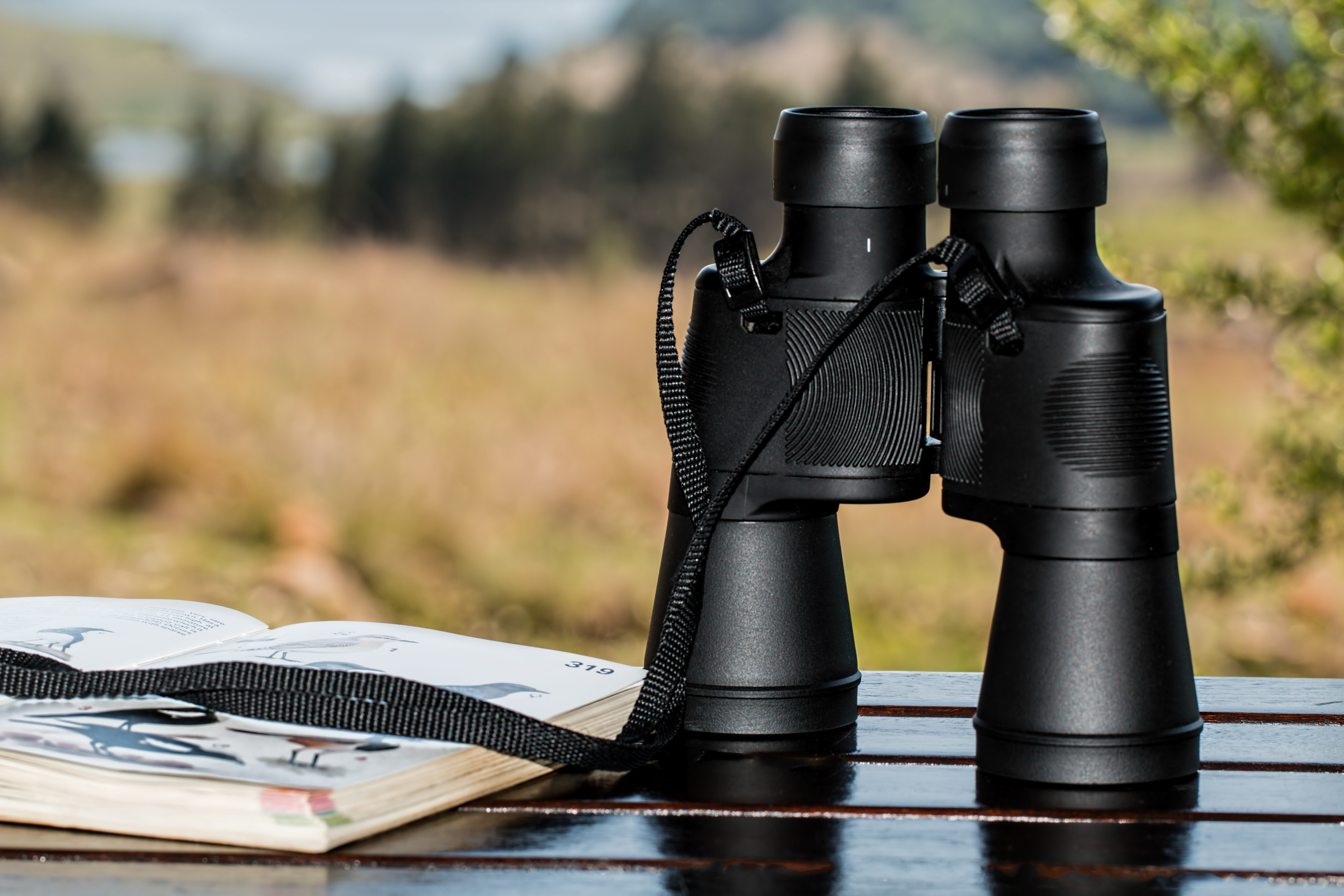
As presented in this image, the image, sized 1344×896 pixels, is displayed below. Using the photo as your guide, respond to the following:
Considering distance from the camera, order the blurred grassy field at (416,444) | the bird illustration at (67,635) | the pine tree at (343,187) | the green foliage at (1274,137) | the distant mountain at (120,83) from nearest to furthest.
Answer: the bird illustration at (67,635), the green foliage at (1274,137), the blurred grassy field at (416,444), the pine tree at (343,187), the distant mountain at (120,83)

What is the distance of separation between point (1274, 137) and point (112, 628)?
6.46 feet

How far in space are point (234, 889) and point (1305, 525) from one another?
2013 mm

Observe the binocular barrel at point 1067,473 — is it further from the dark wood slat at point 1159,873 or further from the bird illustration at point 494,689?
the bird illustration at point 494,689

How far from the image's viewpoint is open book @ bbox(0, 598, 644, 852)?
71cm

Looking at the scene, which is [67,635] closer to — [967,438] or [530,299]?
[967,438]

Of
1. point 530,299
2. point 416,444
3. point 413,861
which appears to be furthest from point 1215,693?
point 530,299

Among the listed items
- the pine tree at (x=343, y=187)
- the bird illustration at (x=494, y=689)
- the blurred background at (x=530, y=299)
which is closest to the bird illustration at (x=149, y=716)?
the bird illustration at (x=494, y=689)

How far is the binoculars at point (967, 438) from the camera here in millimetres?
761

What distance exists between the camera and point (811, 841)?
0.72 m

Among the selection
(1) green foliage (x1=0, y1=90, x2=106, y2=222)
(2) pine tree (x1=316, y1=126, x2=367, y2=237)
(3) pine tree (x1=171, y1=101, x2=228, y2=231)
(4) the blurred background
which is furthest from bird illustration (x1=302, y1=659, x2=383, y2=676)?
(1) green foliage (x1=0, y1=90, x2=106, y2=222)

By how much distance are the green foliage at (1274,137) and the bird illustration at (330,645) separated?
163 centimetres

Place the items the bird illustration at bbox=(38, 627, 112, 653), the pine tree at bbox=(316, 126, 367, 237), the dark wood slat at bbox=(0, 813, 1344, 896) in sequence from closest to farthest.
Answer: the dark wood slat at bbox=(0, 813, 1344, 896) → the bird illustration at bbox=(38, 627, 112, 653) → the pine tree at bbox=(316, 126, 367, 237)

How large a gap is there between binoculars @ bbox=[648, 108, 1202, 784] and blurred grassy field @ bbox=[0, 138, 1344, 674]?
2968 millimetres

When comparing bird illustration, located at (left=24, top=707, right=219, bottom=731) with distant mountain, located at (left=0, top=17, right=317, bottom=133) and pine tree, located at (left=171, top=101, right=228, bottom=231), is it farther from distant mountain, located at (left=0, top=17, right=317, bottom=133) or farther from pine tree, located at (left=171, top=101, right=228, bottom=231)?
distant mountain, located at (left=0, top=17, right=317, bottom=133)
